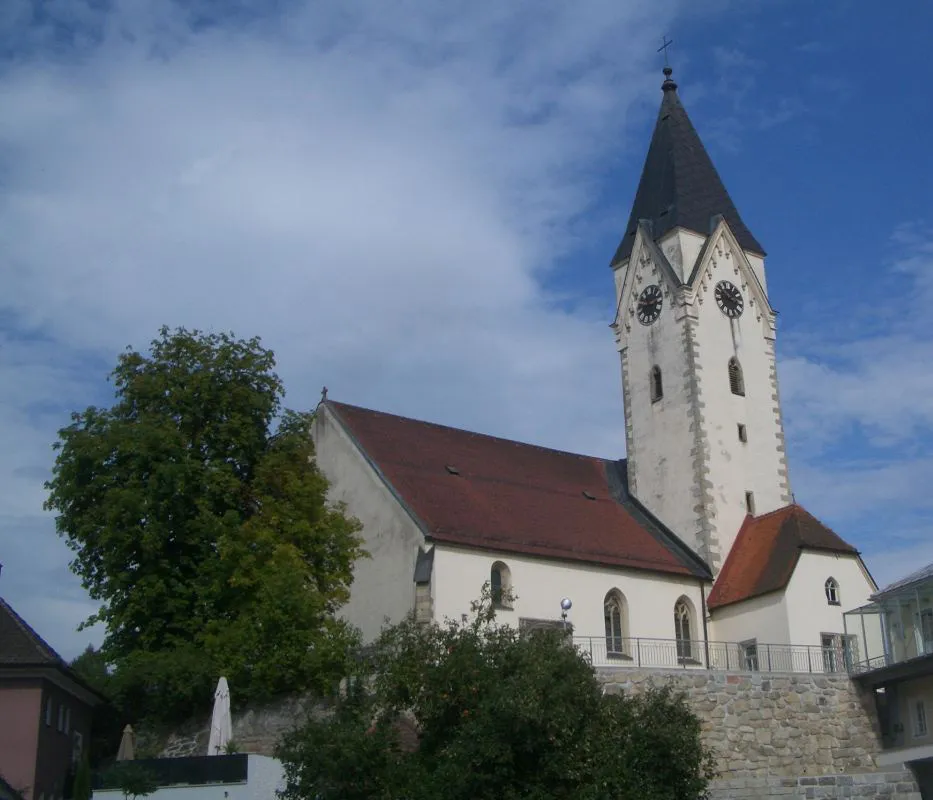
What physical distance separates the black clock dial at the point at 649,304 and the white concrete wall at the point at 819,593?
34.4ft

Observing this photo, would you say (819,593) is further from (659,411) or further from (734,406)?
(659,411)

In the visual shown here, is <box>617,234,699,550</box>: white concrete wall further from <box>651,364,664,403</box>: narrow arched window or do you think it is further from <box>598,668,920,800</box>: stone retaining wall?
<box>598,668,920,800</box>: stone retaining wall

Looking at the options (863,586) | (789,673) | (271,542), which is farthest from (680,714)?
(863,586)

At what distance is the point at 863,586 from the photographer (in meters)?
35.8

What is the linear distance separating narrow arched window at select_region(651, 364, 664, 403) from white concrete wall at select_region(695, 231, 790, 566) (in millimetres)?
1631

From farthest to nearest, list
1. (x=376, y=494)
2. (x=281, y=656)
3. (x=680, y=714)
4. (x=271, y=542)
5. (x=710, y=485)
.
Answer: (x=710, y=485) < (x=376, y=494) < (x=271, y=542) < (x=281, y=656) < (x=680, y=714)

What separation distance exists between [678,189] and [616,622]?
16009 mm

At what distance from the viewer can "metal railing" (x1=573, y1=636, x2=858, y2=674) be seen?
108 feet

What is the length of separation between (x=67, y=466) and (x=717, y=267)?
2172 cm

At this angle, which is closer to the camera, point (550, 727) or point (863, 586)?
point (550, 727)

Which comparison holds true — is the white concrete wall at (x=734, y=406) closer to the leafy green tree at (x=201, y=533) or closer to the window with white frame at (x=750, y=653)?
the window with white frame at (x=750, y=653)

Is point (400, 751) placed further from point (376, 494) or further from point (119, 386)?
point (119, 386)

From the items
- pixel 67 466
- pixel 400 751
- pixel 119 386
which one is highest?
Answer: pixel 119 386

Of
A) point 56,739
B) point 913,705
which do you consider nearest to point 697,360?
point 913,705
